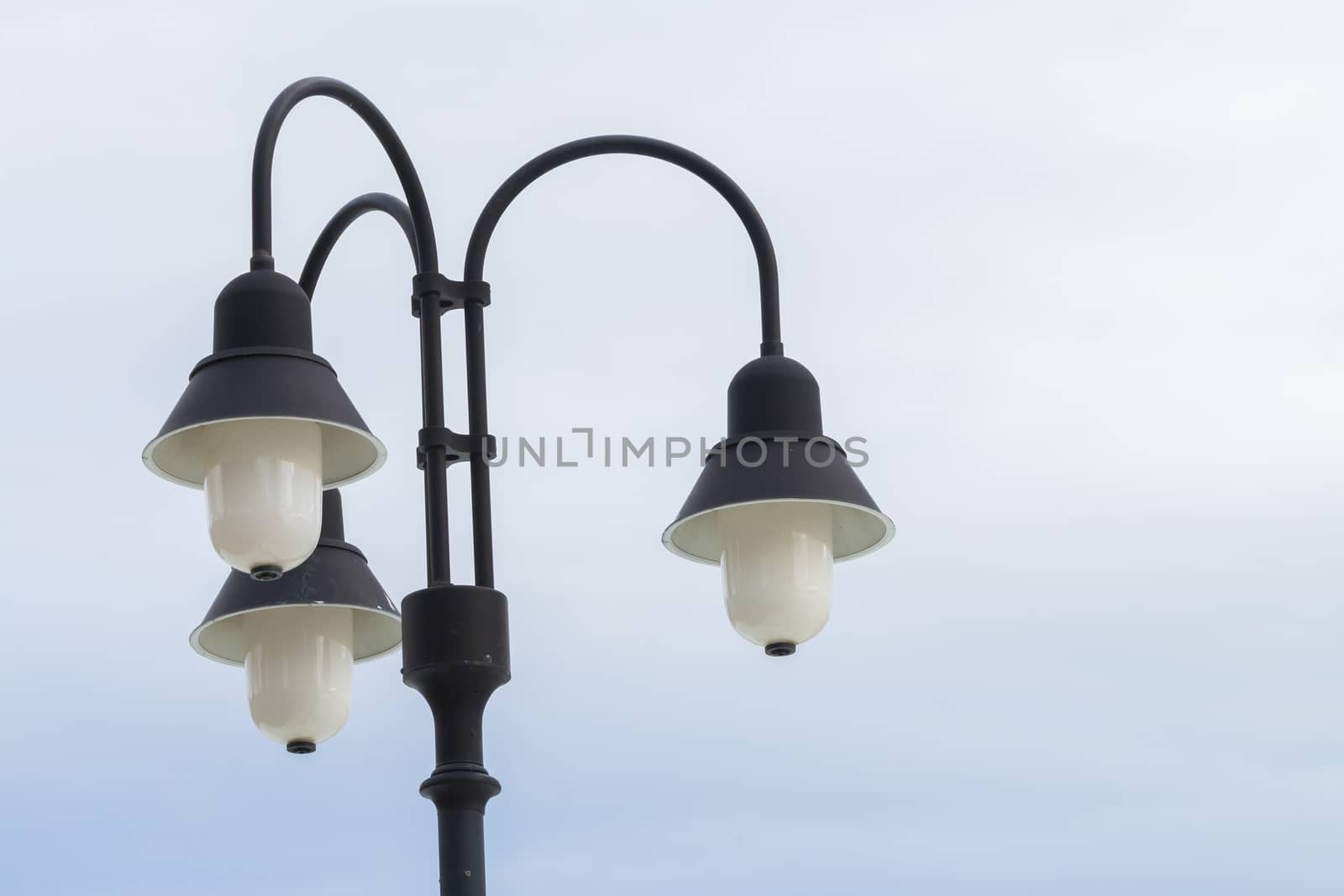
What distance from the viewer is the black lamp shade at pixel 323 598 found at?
584cm

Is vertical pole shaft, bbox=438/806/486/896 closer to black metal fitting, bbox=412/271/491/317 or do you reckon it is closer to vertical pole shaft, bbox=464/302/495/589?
vertical pole shaft, bbox=464/302/495/589

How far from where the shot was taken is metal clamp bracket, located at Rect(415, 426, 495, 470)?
17.9 ft

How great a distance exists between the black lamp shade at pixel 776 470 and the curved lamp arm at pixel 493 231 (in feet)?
0.67

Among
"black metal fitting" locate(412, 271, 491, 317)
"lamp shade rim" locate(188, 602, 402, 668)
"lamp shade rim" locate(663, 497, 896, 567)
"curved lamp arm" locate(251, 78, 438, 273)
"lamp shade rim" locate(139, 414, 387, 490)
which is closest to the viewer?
"lamp shade rim" locate(139, 414, 387, 490)

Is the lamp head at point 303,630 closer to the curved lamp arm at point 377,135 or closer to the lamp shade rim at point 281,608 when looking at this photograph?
the lamp shade rim at point 281,608

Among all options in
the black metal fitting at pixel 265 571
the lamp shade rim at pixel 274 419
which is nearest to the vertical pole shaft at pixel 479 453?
the lamp shade rim at pixel 274 419

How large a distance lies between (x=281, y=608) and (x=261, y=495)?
3.61 feet

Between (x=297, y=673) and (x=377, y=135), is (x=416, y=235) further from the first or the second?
(x=297, y=673)

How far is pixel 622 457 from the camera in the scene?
647 centimetres

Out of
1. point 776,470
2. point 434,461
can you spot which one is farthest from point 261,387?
point 776,470

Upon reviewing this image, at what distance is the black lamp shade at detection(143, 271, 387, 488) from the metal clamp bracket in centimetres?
23

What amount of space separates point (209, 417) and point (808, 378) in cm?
188

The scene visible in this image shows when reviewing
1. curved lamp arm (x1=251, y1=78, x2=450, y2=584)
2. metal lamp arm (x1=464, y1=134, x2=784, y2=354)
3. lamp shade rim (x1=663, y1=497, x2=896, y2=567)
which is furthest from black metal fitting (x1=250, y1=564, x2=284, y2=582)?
Answer: metal lamp arm (x1=464, y1=134, x2=784, y2=354)

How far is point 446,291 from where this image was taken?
18.5 feet
